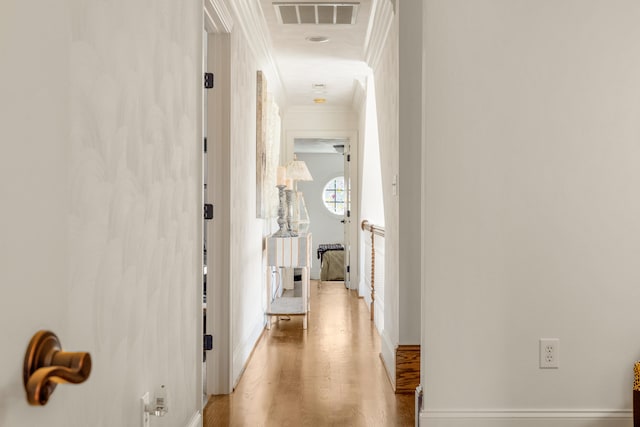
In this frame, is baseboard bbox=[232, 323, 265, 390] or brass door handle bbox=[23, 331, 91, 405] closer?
A: brass door handle bbox=[23, 331, 91, 405]

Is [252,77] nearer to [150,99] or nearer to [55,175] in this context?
Answer: [150,99]

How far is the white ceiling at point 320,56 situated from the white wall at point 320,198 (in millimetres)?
5747

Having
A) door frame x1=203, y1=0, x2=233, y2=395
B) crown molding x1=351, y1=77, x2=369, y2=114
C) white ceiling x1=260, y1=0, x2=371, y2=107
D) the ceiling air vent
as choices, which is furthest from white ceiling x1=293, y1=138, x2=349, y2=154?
door frame x1=203, y1=0, x2=233, y2=395

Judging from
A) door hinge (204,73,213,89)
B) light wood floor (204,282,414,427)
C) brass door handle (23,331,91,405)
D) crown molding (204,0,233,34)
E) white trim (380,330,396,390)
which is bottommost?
light wood floor (204,282,414,427)

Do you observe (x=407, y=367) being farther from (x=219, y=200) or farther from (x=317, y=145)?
(x=317, y=145)

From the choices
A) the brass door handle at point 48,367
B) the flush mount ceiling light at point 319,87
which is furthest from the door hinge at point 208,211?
the flush mount ceiling light at point 319,87

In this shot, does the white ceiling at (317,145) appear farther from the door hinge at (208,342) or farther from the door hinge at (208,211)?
the door hinge at (208,342)

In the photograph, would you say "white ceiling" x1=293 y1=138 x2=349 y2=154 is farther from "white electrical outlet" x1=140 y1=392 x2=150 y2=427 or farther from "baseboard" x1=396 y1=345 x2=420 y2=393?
"white electrical outlet" x1=140 y1=392 x2=150 y2=427

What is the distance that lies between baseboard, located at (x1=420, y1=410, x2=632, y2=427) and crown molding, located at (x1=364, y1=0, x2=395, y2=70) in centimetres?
246

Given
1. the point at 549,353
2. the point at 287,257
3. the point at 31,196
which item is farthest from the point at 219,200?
the point at 31,196

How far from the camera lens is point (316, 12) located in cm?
433

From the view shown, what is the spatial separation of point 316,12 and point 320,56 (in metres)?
1.41

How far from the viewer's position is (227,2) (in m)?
3.42

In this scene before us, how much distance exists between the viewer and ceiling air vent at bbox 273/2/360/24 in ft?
13.8
